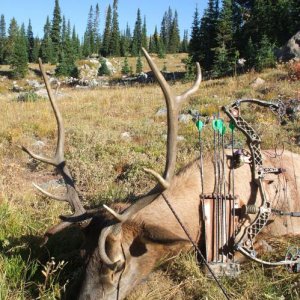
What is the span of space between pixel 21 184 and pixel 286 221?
14.0 feet

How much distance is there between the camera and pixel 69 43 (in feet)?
218

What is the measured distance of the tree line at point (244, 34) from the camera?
2539 centimetres

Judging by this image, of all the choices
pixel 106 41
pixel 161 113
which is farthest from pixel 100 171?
pixel 106 41

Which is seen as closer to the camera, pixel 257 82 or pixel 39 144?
pixel 39 144

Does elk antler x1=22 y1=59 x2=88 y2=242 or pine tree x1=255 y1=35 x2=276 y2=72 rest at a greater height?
pine tree x1=255 y1=35 x2=276 y2=72

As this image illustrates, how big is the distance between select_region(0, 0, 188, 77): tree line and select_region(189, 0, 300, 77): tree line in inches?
961

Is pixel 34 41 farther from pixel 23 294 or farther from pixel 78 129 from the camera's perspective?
pixel 23 294

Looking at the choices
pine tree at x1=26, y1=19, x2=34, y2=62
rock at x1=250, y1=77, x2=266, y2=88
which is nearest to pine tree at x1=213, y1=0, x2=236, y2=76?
rock at x1=250, y1=77, x2=266, y2=88

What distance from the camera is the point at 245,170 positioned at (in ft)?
14.7

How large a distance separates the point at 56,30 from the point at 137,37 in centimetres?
2784

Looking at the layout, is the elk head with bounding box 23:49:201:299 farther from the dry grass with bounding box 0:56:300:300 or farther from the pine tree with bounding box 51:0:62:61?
the pine tree with bounding box 51:0:62:61

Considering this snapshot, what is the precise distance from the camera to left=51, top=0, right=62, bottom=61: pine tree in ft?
259

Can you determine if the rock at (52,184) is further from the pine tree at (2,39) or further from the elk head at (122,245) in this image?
the pine tree at (2,39)

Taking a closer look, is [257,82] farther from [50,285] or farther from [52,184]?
[50,285]
